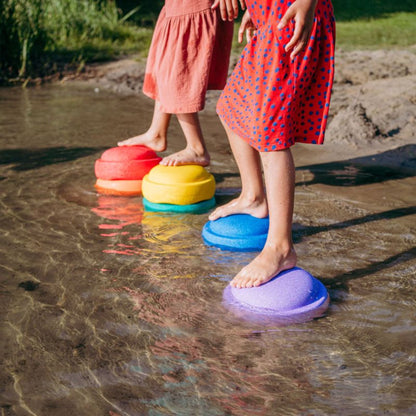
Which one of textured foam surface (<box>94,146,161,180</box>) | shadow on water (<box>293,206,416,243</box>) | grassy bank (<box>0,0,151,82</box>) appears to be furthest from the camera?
grassy bank (<box>0,0,151,82</box>)

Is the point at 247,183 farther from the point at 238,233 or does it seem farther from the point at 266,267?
the point at 266,267

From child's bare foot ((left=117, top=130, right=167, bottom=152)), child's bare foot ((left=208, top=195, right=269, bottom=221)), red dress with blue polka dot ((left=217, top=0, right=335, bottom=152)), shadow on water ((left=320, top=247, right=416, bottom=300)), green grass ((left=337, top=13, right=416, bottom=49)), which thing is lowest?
shadow on water ((left=320, top=247, right=416, bottom=300))

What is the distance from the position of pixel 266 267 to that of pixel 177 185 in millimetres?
1273

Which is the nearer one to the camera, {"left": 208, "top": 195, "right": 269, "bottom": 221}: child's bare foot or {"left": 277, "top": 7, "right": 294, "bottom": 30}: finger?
{"left": 277, "top": 7, "right": 294, "bottom": 30}: finger

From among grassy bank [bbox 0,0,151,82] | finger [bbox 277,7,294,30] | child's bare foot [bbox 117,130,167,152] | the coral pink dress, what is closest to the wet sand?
child's bare foot [bbox 117,130,167,152]

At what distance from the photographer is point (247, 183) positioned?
131 inches

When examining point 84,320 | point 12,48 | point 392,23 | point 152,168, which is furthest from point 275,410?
point 392,23

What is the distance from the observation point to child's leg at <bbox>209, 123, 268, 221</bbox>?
3.19m

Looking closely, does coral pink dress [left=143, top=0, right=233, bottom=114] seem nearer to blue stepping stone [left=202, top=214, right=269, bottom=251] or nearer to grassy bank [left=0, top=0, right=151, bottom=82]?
blue stepping stone [left=202, top=214, right=269, bottom=251]

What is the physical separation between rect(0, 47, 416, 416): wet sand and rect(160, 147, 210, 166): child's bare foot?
274 mm

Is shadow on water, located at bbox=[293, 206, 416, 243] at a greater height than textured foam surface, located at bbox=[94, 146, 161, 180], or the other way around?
textured foam surface, located at bbox=[94, 146, 161, 180]

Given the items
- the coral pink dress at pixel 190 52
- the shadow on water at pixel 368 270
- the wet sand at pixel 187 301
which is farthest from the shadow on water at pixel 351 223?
the coral pink dress at pixel 190 52

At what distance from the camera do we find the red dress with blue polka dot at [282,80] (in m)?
2.65

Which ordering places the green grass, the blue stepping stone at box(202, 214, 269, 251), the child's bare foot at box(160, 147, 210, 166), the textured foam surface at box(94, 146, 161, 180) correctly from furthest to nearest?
the green grass → the textured foam surface at box(94, 146, 161, 180) → the child's bare foot at box(160, 147, 210, 166) → the blue stepping stone at box(202, 214, 269, 251)
